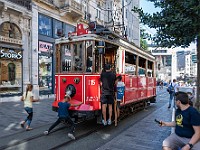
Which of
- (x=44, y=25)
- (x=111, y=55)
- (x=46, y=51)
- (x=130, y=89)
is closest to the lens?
(x=111, y=55)

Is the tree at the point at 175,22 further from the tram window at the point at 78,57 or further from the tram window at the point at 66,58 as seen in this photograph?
the tram window at the point at 66,58

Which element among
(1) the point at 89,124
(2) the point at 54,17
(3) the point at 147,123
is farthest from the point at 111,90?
(2) the point at 54,17

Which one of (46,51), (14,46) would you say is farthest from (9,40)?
(46,51)

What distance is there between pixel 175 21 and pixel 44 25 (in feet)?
49.2

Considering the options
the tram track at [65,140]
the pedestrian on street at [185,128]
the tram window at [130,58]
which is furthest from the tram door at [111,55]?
the pedestrian on street at [185,128]

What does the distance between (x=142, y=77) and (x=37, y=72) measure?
9254 mm

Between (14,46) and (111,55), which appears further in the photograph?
(14,46)

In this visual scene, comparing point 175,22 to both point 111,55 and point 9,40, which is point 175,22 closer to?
point 111,55

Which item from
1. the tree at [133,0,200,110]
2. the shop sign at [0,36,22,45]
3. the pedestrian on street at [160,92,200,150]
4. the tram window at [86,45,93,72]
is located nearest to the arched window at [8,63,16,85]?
the shop sign at [0,36,22,45]

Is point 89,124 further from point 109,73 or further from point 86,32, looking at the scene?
point 86,32

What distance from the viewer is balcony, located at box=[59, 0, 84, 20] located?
19703 millimetres

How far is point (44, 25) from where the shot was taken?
18.3m

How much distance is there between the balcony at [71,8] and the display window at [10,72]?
6016 millimetres

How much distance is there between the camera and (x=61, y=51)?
26.4 ft
